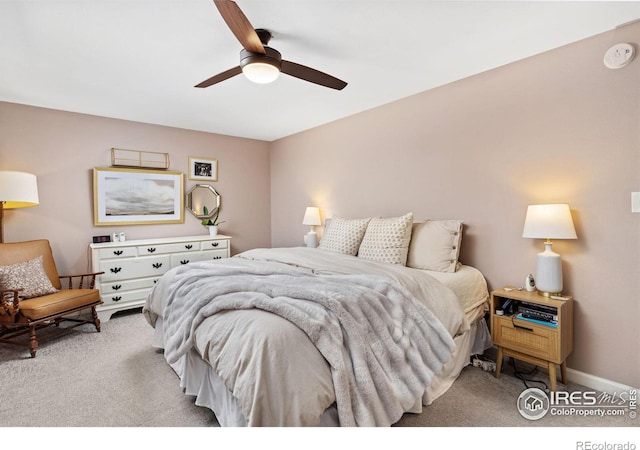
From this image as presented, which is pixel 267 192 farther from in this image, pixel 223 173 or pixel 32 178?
pixel 32 178

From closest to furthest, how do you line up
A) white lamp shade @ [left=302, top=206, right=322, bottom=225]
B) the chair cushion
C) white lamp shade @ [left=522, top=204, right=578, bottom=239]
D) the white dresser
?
white lamp shade @ [left=522, top=204, right=578, bottom=239], the chair cushion, the white dresser, white lamp shade @ [left=302, top=206, right=322, bottom=225]

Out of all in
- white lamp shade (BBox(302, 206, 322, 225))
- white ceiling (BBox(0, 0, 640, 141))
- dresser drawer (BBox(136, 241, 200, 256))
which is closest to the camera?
white ceiling (BBox(0, 0, 640, 141))

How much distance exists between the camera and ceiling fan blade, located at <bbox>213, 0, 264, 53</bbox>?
1525 mm

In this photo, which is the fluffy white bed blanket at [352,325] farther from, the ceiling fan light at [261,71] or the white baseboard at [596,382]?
the ceiling fan light at [261,71]

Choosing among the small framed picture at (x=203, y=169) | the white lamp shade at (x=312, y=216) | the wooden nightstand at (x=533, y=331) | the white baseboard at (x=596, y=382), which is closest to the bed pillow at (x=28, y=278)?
the small framed picture at (x=203, y=169)

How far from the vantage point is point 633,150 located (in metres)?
2.05

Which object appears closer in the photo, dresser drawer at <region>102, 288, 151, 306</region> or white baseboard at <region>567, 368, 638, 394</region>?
white baseboard at <region>567, 368, 638, 394</region>

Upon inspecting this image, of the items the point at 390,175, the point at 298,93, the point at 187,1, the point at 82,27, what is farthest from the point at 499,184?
the point at 82,27

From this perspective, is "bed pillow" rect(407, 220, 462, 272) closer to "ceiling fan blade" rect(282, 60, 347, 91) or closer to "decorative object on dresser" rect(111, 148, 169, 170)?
"ceiling fan blade" rect(282, 60, 347, 91)

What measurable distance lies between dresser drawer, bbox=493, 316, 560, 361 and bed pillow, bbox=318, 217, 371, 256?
1381 mm

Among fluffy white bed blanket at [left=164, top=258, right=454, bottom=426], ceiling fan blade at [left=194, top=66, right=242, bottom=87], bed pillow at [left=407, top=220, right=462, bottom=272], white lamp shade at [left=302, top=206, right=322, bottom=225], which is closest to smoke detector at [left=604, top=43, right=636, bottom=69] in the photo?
bed pillow at [left=407, top=220, right=462, bottom=272]

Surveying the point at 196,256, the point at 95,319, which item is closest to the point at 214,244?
the point at 196,256

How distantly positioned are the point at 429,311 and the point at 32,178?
12.5 feet

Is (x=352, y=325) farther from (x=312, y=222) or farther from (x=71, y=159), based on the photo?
(x=71, y=159)
